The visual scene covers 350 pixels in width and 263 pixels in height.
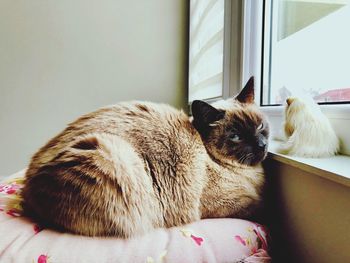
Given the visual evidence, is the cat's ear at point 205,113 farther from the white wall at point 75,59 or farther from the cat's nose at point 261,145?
the white wall at point 75,59

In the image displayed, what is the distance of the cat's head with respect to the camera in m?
0.86

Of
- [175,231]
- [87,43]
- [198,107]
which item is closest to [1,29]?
[87,43]

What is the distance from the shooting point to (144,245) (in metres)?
0.68

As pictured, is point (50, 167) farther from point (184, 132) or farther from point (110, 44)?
point (110, 44)

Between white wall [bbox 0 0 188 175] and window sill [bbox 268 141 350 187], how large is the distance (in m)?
1.52

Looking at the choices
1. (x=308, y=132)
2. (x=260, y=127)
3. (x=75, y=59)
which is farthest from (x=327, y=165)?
(x=75, y=59)

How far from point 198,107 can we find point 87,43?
4.88 feet

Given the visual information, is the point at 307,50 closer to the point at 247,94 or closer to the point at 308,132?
the point at 247,94

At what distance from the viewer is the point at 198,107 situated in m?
0.88

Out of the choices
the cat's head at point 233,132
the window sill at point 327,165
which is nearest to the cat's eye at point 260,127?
the cat's head at point 233,132

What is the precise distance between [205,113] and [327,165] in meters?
0.38

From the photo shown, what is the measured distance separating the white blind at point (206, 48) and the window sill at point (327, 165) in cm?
75

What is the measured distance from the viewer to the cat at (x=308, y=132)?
2.39 ft

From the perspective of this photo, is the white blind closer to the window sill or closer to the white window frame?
the white window frame
